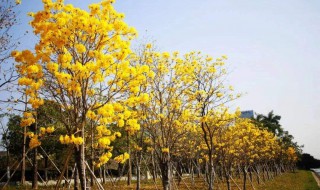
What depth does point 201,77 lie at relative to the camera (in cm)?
1794

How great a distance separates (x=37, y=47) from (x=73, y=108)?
189 centimetres

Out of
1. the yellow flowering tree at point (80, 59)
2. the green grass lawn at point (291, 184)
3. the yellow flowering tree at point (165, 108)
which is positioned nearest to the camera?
the yellow flowering tree at point (80, 59)

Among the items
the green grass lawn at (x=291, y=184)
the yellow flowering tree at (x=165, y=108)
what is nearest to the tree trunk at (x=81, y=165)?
the yellow flowering tree at (x=165, y=108)

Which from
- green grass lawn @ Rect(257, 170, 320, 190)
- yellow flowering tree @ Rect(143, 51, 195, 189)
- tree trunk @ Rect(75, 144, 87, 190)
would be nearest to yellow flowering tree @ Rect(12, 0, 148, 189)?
tree trunk @ Rect(75, 144, 87, 190)

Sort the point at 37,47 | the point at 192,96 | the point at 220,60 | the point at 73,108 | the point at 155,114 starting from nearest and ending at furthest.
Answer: the point at 37,47, the point at 73,108, the point at 155,114, the point at 192,96, the point at 220,60

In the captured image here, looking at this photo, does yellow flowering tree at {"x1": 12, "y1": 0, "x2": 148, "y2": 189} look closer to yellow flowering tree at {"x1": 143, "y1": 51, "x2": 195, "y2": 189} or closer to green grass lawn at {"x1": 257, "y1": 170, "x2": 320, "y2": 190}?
yellow flowering tree at {"x1": 143, "y1": 51, "x2": 195, "y2": 189}

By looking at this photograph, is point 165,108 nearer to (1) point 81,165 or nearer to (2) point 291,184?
(1) point 81,165

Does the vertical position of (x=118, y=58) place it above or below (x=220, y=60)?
below

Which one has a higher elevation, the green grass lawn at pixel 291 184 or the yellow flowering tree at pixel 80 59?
the yellow flowering tree at pixel 80 59

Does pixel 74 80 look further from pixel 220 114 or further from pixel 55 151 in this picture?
pixel 55 151

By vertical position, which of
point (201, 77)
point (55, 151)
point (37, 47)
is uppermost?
point (201, 77)

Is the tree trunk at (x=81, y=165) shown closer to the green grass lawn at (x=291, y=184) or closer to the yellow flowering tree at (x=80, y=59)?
the yellow flowering tree at (x=80, y=59)

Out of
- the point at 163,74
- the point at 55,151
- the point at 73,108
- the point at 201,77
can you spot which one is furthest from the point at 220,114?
the point at 55,151

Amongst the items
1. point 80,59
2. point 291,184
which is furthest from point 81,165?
point 291,184
